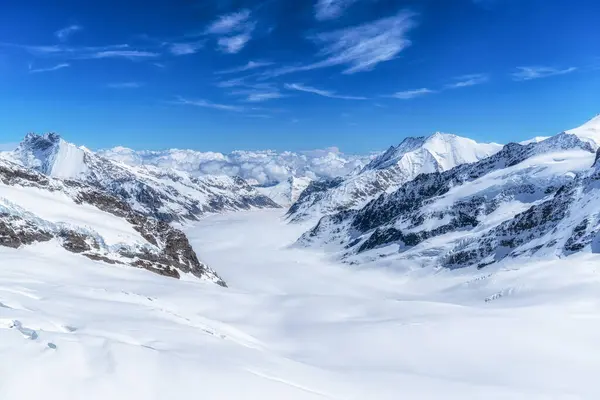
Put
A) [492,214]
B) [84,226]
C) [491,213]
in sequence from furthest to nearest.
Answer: [491,213] < [492,214] < [84,226]

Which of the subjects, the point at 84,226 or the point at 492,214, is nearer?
the point at 84,226

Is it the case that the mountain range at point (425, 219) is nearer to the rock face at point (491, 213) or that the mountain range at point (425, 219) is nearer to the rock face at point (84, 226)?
the rock face at point (84, 226)

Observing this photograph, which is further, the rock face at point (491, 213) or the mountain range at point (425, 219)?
the rock face at point (491, 213)

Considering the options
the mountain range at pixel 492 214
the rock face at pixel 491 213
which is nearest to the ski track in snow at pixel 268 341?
the mountain range at pixel 492 214

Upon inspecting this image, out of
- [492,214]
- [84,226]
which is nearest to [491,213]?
[492,214]

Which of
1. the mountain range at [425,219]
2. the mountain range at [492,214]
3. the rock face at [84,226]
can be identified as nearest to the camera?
the rock face at [84,226]

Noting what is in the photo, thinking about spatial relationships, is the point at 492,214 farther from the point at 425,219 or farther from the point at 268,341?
the point at 268,341

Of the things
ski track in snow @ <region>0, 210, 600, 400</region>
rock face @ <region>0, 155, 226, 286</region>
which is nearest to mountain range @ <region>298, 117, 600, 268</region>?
ski track in snow @ <region>0, 210, 600, 400</region>
